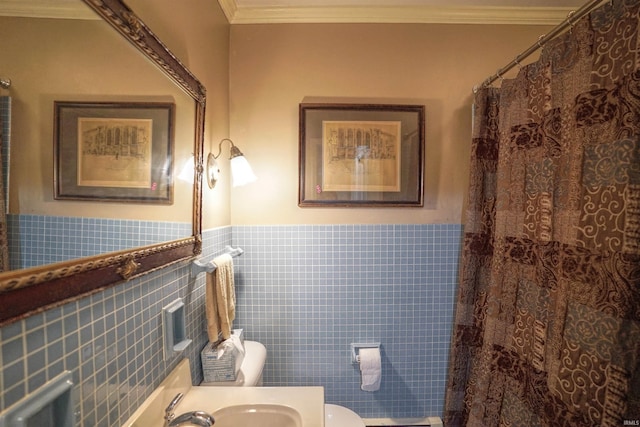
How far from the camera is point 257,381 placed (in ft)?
4.25

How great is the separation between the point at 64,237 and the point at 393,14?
5.87 feet

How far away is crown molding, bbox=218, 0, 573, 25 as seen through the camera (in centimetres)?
154

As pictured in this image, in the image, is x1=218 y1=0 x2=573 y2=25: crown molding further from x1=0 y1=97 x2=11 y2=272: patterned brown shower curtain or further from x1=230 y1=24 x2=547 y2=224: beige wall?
x1=0 y1=97 x2=11 y2=272: patterned brown shower curtain

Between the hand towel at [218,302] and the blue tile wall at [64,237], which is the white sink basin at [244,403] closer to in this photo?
the hand towel at [218,302]

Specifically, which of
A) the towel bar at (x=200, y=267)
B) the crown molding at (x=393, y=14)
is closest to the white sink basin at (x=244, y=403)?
the towel bar at (x=200, y=267)

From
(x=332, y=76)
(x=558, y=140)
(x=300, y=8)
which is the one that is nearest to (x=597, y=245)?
(x=558, y=140)

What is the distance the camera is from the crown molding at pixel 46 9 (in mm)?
469

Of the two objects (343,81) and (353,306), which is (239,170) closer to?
(343,81)

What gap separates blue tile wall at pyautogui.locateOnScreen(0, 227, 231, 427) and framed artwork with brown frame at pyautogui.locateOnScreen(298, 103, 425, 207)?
85 centimetres

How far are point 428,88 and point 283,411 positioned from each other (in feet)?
5.63

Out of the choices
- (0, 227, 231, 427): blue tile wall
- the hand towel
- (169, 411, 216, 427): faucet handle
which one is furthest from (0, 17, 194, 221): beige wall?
(169, 411, 216, 427): faucet handle

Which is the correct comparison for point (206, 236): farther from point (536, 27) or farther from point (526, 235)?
point (536, 27)

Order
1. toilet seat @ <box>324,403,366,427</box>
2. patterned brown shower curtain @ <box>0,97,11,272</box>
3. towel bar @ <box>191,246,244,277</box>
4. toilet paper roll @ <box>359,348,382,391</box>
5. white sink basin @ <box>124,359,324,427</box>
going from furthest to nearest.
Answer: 1. toilet paper roll @ <box>359,348,382,391</box>
2. toilet seat @ <box>324,403,366,427</box>
3. towel bar @ <box>191,246,244,277</box>
4. white sink basin @ <box>124,359,324,427</box>
5. patterned brown shower curtain @ <box>0,97,11,272</box>

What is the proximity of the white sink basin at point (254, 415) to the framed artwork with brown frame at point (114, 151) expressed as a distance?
2.54 ft
